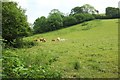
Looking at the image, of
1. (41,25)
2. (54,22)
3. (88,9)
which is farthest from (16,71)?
(88,9)

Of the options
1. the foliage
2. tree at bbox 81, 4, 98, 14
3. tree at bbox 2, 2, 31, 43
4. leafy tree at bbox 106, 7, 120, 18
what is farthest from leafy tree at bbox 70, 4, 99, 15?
the foliage

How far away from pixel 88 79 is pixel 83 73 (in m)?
0.97

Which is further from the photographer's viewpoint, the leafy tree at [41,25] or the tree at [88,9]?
the tree at [88,9]

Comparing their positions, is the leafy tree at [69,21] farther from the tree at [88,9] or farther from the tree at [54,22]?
the tree at [88,9]

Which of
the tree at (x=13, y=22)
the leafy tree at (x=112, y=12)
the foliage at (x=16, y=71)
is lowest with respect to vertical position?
the foliage at (x=16, y=71)

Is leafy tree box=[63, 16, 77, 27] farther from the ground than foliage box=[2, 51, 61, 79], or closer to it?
farther from the ground

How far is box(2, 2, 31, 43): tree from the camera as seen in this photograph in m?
21.5

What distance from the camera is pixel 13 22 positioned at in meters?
22.0

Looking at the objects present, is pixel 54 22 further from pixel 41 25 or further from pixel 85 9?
pixel 85 9

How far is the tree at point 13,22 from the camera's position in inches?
845

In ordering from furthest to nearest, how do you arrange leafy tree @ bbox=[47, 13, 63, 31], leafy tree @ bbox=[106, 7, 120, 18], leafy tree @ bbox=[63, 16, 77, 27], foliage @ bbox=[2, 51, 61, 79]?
leafy tree @ bbox=[63, 16, 77, 27]
leafy tree @ bbox=[106, 7, 120, 18]
leafy tree @ bbox=[47, 13, 63, 31]
foliage @ bbox=[2, 51, 61, 79]

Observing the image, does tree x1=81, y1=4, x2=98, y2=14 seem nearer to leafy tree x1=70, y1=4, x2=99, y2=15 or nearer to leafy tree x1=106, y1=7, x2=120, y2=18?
leafy tree x1=70, y1=4, x2=99, y2=15

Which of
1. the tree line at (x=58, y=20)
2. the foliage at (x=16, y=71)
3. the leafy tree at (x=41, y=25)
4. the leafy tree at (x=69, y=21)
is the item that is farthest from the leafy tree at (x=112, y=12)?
the foliage at (x=16, y=71)

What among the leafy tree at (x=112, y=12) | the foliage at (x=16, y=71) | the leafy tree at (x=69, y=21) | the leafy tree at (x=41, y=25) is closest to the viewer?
the foliage at (x=16, y=71)
